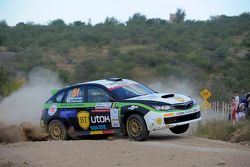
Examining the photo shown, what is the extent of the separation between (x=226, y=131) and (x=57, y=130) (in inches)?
173

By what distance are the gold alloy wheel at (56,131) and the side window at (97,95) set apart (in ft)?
3.96

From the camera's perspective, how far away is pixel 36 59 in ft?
157

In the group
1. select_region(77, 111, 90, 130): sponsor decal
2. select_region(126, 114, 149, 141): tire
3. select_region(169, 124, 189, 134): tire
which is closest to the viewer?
select_region(126, 114, 149, 141): tire

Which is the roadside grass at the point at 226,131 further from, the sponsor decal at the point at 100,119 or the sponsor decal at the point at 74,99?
the sponsor decal at the point at 74,99

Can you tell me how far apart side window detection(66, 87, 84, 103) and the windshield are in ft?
3.30

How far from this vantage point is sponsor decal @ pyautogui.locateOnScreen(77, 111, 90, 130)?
14.0 m

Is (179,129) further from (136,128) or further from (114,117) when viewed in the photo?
(114,117)

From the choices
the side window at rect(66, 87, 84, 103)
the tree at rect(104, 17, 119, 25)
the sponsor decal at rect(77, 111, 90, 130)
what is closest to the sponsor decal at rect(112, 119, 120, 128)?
the sponsor decal at rect(77, 111, 90, 130)

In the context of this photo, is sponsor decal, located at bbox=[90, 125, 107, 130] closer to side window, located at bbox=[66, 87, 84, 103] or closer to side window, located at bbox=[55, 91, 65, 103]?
side window, located at bbox=[66, 87, 84, 103]

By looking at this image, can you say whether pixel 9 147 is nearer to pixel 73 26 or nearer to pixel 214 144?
pixel 214 144

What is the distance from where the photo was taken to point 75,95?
571 inches

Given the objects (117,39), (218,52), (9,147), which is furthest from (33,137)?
(117,39)

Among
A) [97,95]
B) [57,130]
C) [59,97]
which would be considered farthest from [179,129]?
A: [59,97]

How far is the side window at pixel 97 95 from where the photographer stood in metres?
Result: 13.8
